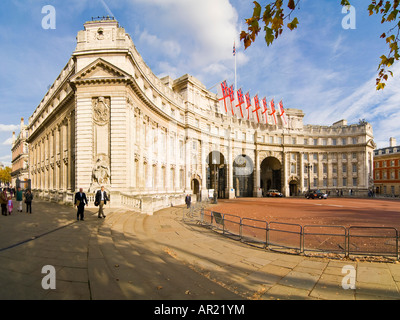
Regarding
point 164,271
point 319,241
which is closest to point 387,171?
point 319,241

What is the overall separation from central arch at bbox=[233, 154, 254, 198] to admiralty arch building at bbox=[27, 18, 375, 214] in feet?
0.82

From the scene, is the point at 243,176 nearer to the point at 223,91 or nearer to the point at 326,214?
the point at 223,91

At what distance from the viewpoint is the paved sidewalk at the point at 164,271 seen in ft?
14.1

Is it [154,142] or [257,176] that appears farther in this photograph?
[257,176]

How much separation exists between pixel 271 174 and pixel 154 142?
137ft

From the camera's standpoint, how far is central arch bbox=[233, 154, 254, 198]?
170ft

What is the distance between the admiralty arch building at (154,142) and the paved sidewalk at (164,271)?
10.5 m

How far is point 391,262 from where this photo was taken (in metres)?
6.88

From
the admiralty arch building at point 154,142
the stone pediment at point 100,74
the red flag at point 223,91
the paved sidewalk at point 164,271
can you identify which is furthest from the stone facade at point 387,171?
the stone pediment at point 100,74

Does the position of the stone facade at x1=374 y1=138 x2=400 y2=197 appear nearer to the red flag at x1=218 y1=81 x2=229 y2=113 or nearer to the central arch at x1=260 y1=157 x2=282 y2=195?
the central arch at x1=260 y1=157 x2=282 y2=195

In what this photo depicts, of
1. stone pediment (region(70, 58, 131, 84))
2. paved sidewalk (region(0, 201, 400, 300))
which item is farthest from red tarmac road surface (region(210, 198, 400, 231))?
stone pediment (region(70, 58, 131, 84))

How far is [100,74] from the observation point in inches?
835
